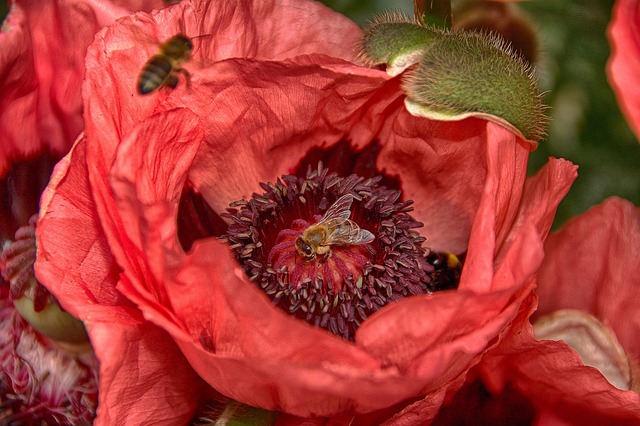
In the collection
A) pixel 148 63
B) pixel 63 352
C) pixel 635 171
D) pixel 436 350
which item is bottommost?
pixel 63 352

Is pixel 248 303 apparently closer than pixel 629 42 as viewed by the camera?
Yes

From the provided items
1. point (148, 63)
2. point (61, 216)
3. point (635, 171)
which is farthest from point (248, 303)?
point (635, 171)

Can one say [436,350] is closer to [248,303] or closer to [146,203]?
[248,303]

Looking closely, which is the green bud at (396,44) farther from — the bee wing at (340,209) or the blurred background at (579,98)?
the blurred background at (579,98)

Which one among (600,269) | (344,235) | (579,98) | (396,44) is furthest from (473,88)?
(579,98)

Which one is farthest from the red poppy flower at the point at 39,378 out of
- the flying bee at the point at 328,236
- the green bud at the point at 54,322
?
the flying bee at the point at 328,236

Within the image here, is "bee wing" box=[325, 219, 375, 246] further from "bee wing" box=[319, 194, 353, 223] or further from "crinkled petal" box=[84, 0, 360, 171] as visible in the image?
"crinkled petal" box=[84, 0, 360, 171]
